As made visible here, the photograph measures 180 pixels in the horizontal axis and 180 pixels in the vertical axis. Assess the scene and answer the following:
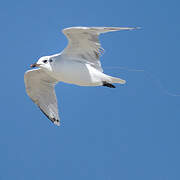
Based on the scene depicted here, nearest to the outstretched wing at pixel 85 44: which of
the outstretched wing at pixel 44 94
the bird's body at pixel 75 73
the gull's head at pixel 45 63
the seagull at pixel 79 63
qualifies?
the seagull at pixel 79 63

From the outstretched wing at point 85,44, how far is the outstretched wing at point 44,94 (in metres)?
0.84

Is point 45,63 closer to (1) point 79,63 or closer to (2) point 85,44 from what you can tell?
(1) point 79,63

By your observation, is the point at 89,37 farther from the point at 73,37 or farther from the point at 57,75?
the point at 57,75

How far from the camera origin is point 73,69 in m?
6.84

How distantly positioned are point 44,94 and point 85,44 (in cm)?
129

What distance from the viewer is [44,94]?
7719 mm

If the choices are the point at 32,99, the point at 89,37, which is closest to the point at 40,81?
the point at 32,99

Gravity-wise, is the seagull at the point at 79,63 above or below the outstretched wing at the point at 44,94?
above

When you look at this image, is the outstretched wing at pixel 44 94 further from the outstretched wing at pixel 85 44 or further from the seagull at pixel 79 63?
the outstretched wing at pixel 85 44

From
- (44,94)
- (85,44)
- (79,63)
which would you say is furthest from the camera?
(44,94)

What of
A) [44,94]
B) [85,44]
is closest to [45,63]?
[85,44]

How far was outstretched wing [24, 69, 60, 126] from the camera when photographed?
760 centimetres

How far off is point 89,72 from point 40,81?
108 cm

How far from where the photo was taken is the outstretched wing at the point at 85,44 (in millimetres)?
6416
